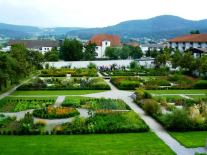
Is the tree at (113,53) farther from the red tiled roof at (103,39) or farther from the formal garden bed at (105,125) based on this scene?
the formal garden bed at (105,125)

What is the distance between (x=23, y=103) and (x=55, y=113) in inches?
228

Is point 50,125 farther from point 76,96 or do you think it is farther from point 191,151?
point 76,96

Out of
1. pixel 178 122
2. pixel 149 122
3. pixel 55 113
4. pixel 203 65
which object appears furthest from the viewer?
pixel 203 65

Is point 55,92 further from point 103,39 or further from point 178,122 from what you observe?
point 103,39

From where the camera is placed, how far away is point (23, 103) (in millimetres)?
33500

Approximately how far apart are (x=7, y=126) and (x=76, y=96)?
13.9 m

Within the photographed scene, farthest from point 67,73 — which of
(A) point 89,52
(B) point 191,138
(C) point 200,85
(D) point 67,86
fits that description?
(B) point 191,138

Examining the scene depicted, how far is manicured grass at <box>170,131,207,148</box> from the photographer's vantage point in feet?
69.2

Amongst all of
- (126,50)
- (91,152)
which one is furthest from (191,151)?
(126,50)

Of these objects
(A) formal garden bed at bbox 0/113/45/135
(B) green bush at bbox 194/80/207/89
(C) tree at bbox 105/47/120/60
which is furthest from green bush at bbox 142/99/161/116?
(C) tree at bbox 105/47/120/60

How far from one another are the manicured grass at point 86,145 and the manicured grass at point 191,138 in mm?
1197

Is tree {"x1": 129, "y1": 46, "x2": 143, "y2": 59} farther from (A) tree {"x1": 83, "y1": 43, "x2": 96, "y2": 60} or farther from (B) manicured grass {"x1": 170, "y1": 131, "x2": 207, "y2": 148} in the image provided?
(B) manicured grass {"x1": 170, "y1": 131, "x2": 207, "y2": 148}

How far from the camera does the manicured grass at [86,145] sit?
19547mm

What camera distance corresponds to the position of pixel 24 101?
34.7 metres
